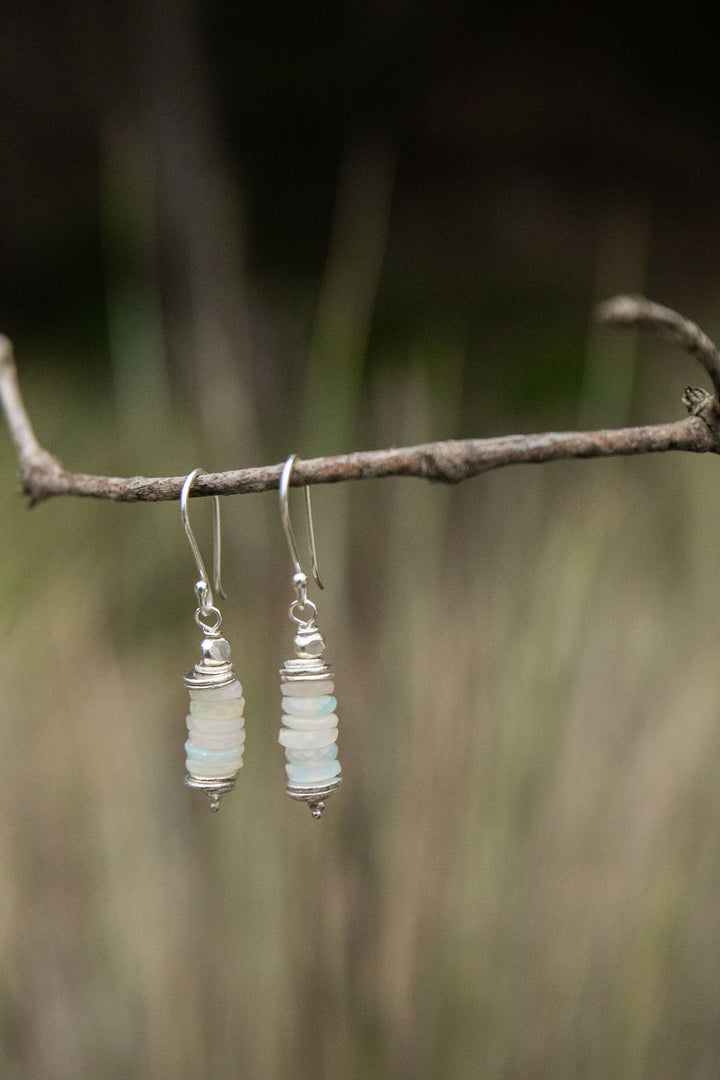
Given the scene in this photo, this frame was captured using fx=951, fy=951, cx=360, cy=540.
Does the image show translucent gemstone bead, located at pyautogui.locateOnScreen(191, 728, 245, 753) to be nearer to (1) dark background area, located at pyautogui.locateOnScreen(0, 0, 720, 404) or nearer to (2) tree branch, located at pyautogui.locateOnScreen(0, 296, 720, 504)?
(2) tree branch, located at pyautogui.locateOnScreen(0, 296, 720, 504)

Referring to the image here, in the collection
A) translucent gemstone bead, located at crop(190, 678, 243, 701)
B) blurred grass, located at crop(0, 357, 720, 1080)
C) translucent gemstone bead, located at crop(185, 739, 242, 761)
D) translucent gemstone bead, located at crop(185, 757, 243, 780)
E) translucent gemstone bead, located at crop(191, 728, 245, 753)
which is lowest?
blurred grass, located at crop(0, 357, 720, 1080)

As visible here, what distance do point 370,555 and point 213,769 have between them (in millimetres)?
417

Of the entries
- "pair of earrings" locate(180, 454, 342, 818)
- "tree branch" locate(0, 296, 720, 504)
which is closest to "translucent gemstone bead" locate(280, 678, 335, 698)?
"pair of earrings" locate(180, 454, 342, 818)

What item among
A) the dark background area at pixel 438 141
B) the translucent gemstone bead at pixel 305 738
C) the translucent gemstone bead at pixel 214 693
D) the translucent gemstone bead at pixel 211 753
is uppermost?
the dark background area at pixel 438 141

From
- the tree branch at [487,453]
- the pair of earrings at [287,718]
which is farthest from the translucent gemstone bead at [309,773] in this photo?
the tree branch at [487,453]

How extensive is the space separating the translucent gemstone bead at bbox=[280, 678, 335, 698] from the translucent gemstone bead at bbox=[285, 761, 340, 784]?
0.02 m

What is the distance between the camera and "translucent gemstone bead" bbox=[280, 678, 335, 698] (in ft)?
1.11

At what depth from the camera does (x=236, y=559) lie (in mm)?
687

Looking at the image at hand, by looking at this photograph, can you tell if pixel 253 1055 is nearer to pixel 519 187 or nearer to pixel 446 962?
pixel 446 962

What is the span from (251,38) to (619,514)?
Answer: 73cm

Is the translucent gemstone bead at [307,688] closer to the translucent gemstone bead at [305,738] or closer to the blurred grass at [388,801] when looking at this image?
the translucent gemstone bead at [305,738]

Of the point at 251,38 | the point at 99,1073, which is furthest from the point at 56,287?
the point at 99,1073

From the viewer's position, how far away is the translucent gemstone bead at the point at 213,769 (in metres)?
0.34

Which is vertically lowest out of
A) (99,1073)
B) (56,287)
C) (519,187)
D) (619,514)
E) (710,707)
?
(99,1073)
